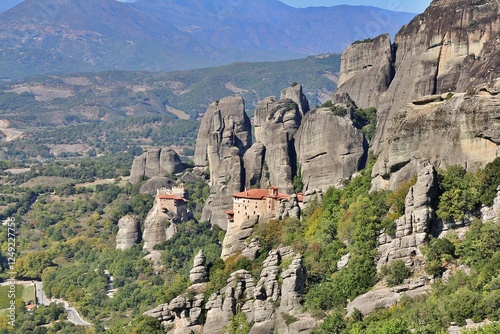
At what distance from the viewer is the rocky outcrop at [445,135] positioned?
39000mm

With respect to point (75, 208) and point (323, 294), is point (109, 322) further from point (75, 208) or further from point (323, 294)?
point (75, 208)

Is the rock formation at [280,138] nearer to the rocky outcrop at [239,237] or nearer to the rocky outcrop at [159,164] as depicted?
the rocky outcrop at [159,164]

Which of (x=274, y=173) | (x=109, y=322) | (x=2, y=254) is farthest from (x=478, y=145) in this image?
(x=2, y=254)

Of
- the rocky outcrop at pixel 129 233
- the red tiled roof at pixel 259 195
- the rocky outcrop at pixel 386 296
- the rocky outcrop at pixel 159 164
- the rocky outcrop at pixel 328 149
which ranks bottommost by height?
the rocky outcrop at pixel 129 233

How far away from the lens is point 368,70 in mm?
84562

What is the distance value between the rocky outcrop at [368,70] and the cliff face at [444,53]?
156cm

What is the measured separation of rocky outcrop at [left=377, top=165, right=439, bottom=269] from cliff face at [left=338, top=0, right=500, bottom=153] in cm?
2801

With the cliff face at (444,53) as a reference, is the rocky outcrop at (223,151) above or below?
below

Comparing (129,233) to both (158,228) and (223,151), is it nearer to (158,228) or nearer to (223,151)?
(158,228)

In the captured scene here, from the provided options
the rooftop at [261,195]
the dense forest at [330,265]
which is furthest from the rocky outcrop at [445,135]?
the rooftop at [261,195]

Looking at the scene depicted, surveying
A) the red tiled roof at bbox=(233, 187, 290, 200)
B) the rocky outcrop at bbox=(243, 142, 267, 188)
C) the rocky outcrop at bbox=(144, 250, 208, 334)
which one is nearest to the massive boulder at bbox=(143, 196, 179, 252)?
the rocky outcrop at bbox=(243, 142, 267, 188)

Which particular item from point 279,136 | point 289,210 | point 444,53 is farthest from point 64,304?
point 444,53

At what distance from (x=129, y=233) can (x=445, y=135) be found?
51.0 m

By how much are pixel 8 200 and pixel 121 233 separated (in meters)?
37.2
